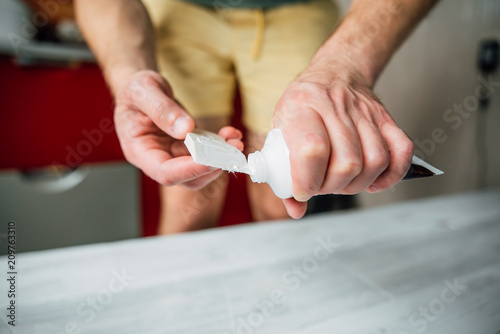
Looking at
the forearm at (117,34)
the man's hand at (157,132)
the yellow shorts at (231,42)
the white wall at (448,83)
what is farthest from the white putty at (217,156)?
the white wall at (448,83)

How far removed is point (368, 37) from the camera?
405 millimetres

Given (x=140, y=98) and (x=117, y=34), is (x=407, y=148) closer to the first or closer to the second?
(x=140, y=98)

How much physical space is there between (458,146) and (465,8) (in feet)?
1.55

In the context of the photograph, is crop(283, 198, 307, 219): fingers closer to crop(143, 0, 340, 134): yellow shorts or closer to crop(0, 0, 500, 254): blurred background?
crop(143, 0, 340, 134): yellow shorts

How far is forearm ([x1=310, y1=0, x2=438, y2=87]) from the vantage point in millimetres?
368

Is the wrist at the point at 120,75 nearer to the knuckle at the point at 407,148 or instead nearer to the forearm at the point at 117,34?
the forearm at the point at 117,34

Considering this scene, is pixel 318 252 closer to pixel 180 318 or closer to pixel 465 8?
pixel 180 318

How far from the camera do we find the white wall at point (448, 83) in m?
1.10

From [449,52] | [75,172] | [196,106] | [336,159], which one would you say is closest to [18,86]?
[75,172]

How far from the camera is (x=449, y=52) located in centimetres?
114

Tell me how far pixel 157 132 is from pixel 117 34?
0.22 metres

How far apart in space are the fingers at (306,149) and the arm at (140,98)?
0.11 meters

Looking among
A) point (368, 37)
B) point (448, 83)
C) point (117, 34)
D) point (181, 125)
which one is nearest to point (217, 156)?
point (181, 125)

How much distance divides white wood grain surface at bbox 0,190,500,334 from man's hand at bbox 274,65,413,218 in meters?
0.20
